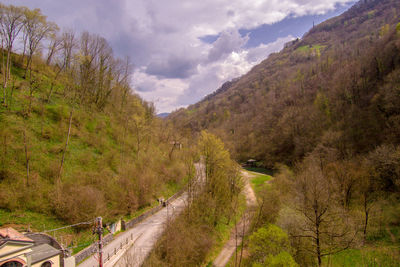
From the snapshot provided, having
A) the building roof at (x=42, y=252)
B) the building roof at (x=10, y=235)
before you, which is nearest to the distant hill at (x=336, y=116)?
the building roof at (x=42, y=252)

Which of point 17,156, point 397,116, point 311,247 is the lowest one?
point 311,247

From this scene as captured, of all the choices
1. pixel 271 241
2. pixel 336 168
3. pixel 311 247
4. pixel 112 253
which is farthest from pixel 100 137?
pixel 336 168

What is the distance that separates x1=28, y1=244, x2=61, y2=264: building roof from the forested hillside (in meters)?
3.35

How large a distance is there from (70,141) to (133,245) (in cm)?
1417

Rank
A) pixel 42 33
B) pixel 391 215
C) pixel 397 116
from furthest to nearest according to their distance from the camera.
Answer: pixel 397 116, pixel 42 33, pixel 391 215

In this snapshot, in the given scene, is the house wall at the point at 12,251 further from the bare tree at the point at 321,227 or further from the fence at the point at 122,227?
the bare tree at the point at 321,227

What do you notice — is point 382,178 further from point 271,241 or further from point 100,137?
point 100,137

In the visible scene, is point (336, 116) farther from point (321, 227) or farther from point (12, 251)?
point (12, 251)

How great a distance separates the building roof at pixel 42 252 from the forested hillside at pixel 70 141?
335cm

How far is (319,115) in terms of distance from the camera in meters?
53.7

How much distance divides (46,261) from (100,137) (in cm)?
1720

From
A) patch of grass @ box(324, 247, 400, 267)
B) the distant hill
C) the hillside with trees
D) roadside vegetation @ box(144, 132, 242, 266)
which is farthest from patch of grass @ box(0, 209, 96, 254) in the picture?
the distant hill

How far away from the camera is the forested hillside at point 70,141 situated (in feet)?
56.5

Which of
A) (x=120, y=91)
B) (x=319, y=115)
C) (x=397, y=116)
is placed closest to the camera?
(x=397, y=116)
